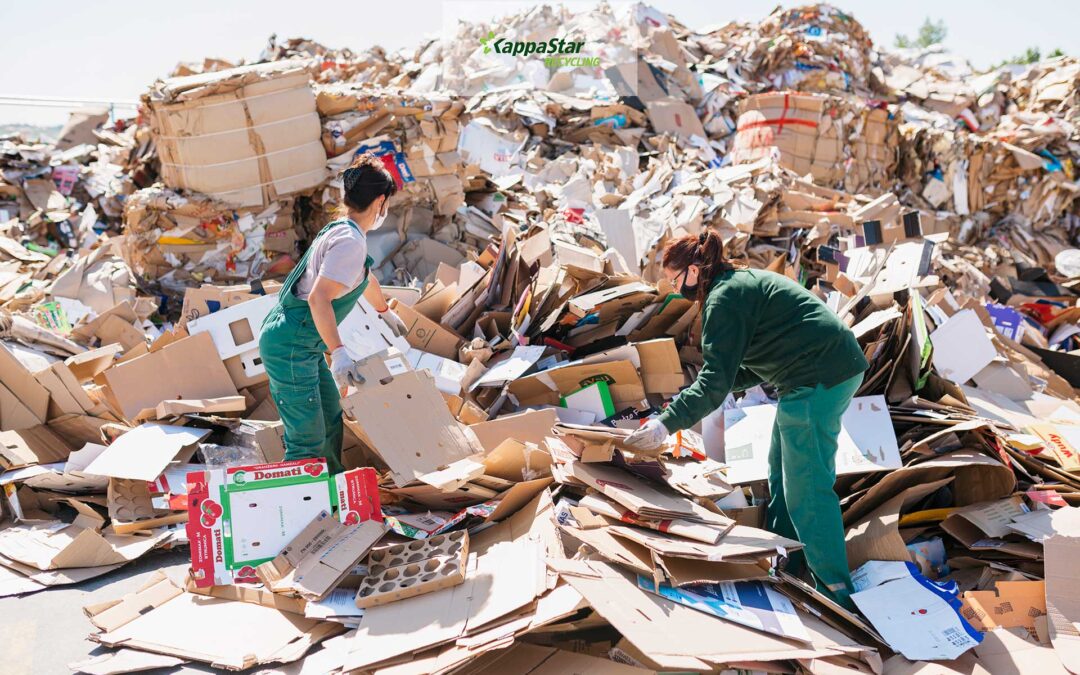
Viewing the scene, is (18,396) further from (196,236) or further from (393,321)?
(196,236)

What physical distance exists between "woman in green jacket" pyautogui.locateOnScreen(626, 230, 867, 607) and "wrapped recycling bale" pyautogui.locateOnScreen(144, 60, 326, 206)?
383 centimetres

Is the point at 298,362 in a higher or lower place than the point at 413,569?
higher

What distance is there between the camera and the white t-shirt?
2461 mm

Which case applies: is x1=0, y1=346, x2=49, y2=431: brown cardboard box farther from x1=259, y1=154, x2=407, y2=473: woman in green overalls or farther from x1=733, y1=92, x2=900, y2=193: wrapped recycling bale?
x1=733, y1=92, x2=900, y2=193: wrapped recycling bale

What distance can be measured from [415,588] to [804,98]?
7867mm

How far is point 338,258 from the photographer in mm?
2463

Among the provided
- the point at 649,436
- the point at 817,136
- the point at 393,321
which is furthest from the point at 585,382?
the point at 817,136

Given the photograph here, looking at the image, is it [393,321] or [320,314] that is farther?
[393,321]

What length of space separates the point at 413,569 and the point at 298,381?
2.71 ft

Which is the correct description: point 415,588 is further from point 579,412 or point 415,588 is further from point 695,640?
point 579,412

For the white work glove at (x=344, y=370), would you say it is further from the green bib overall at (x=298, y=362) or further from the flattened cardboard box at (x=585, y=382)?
the flattened cardboard box at (x=585, y=382)

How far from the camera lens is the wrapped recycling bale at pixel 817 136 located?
27.6 feet

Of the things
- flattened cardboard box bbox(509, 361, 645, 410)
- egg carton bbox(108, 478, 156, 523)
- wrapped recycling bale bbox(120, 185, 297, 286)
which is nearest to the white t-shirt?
flattened cardboard box bbox(509, 361, 645, 410)

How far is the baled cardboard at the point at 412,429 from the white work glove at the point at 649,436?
0.69 m
